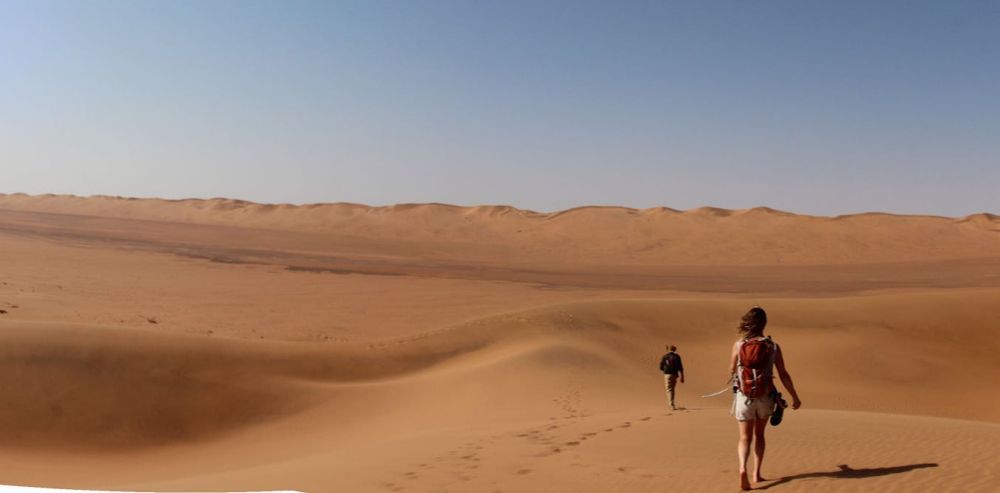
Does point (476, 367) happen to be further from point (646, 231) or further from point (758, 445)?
point (646, 231)

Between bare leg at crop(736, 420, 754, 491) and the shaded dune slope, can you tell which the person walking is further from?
the shaded dune slope

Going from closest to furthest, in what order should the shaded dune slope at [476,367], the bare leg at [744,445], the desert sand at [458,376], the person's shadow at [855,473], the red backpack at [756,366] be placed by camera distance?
1. the red backpack at [756,366]
2. the bare leg at [744,445]
3. the person's shadow at [855,473]
4. the desert sand at [458,376]
5. the shaded dune slope at [476,367]

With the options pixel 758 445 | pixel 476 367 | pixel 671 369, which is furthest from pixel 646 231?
pixel 758 445

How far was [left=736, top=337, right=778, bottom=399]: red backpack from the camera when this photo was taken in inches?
242

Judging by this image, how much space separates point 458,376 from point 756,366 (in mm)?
11166

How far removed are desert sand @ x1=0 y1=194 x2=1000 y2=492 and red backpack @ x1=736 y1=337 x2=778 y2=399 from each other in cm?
89

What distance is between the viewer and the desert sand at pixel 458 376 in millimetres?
8023

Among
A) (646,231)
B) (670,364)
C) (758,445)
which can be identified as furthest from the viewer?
(646,231)

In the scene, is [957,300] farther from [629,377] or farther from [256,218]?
[256,218]

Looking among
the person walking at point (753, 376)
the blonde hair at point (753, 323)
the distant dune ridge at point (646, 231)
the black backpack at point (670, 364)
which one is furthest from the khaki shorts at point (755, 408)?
the distant dune ridge at point (646, 231)

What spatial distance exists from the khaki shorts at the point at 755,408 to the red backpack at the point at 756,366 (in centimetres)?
4

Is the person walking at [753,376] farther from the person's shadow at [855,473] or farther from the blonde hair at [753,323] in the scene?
the person's shadow at [855,473]

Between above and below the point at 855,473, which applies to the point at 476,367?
below

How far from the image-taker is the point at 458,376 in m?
16.8
